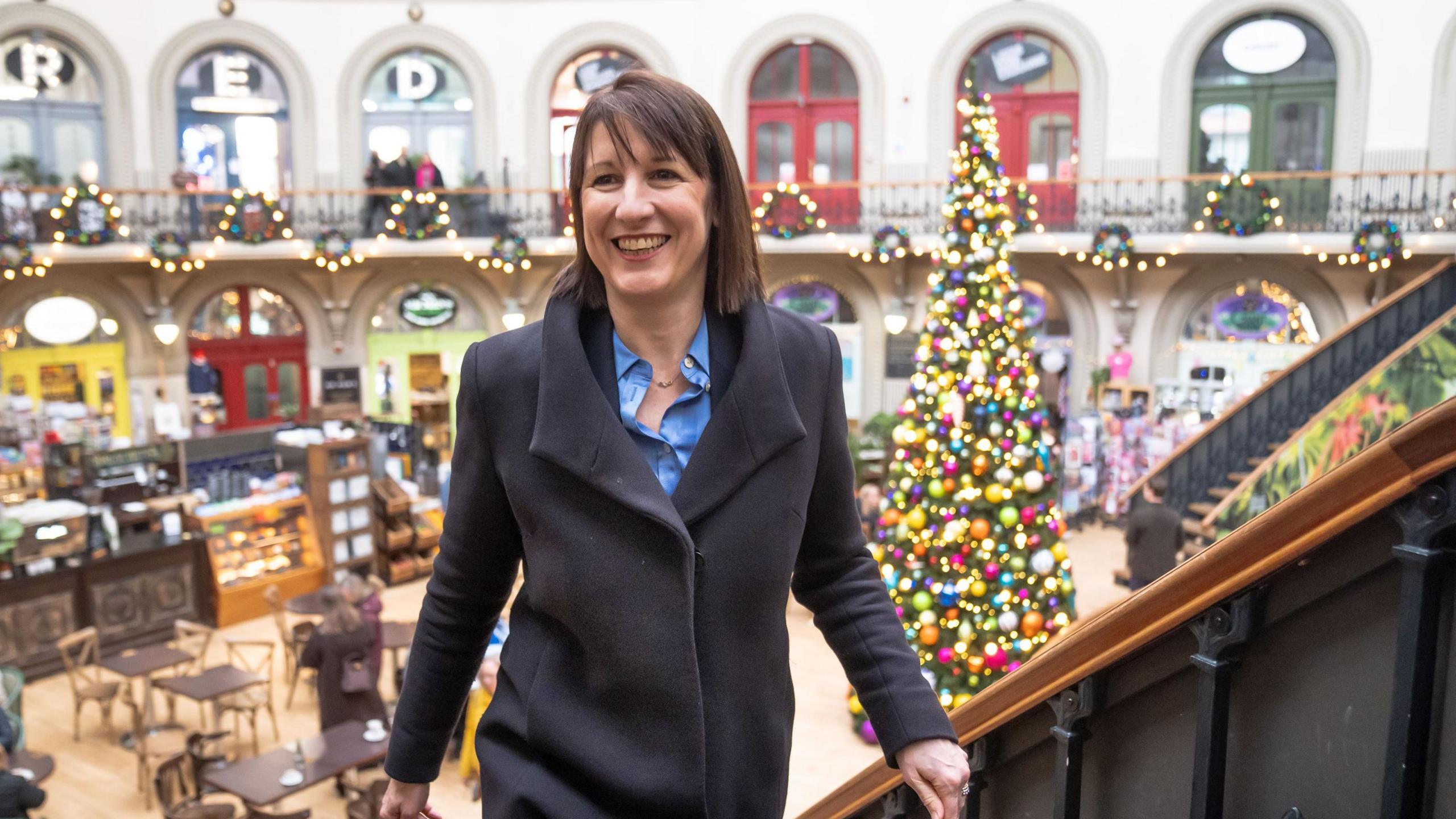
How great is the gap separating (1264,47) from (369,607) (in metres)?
13.1

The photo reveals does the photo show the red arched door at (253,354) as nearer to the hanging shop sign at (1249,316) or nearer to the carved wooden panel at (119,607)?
the carved wooden panel at (119,607)

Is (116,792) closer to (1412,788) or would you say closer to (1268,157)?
(1412,788)

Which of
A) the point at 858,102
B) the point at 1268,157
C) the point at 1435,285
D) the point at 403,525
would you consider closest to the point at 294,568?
the point at 403,525

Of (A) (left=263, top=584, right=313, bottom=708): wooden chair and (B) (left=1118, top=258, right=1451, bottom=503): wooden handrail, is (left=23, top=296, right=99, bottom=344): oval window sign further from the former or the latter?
(B) (left=1118, top=258, right=1451, bottom=503): wooden handrail

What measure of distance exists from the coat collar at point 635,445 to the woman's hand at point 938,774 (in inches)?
16.6

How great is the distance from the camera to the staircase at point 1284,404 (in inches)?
392

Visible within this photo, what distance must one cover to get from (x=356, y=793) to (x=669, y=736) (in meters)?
6.72

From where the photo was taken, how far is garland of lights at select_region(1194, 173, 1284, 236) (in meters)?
13.5

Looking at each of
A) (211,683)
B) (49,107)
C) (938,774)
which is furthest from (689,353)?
(49,107)

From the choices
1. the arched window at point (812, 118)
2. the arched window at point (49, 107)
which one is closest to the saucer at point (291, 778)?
the arched window at point (812, 118)

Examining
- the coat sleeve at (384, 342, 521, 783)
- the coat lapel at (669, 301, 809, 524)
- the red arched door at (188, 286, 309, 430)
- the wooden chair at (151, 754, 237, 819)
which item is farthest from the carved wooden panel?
the coat lapel at (669, 301, 809, 524)

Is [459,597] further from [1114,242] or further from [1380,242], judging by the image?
[1380,242]

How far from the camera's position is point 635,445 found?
1.35 m

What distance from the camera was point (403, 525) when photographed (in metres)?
11.8
